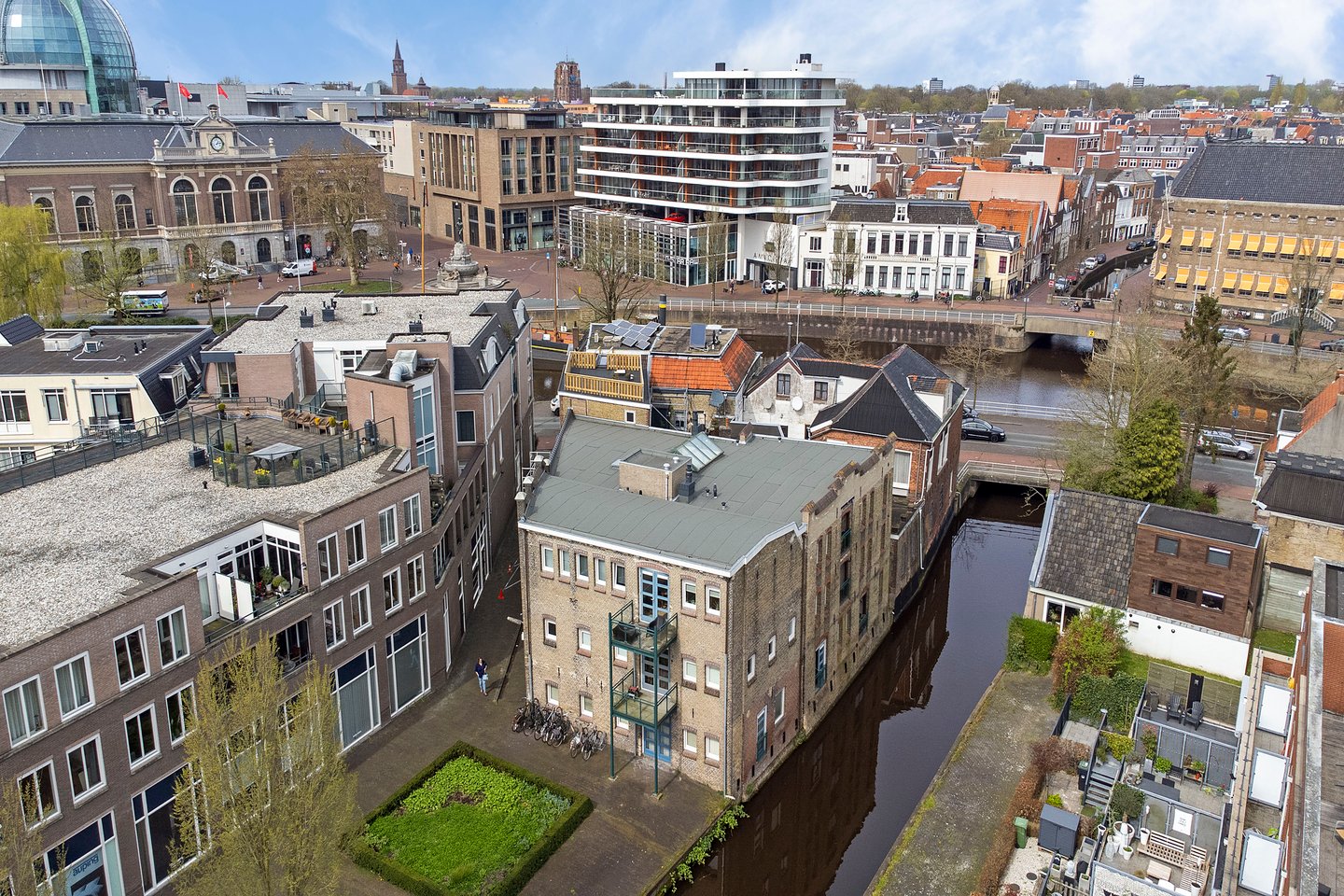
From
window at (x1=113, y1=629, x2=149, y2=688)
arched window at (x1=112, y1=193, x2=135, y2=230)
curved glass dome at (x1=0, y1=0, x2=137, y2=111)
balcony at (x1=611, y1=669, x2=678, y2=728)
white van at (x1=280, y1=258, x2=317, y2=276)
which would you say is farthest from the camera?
curved glass dome at (x1=0, y1=0, x2=137, y2=111)

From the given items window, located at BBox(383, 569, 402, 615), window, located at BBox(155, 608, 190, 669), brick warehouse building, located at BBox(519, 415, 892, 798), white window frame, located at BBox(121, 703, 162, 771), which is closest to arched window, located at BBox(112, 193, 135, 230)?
brick warehouse building, located at BBox(519, 415, 892, 798)

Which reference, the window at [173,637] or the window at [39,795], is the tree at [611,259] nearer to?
the window at [173,637]

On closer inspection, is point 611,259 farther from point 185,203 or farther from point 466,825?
point 466,825

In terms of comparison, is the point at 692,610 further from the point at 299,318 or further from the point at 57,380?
the point at 57,380

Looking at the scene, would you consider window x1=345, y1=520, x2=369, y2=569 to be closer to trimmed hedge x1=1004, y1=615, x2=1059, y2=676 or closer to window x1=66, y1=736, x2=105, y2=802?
window x1=66, y1=736, x2=105, y2=802

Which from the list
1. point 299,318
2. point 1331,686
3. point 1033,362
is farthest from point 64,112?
point 1331,686

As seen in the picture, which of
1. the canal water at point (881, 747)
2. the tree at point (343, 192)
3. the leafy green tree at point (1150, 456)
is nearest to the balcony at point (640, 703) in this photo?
the canal water at point (881, 747)

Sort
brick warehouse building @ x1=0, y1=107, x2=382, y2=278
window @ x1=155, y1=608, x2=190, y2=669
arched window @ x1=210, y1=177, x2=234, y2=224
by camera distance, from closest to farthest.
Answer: window @ x1=155, y1=608, x2=190, y2=669, brick warehouse building @ x1=0, y1=107, x2=382, y2=278, arched window @ x1=210, y1=177, x2=234, y2=224
